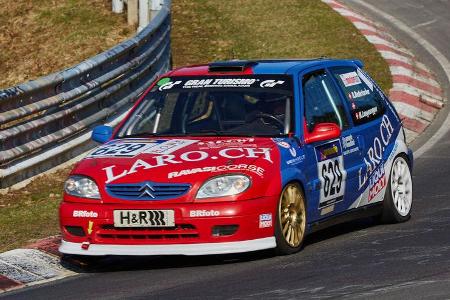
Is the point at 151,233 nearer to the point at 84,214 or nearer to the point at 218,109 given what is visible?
the point at 84,214

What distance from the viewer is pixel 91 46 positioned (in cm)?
1931

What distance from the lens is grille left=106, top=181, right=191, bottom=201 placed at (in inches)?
355

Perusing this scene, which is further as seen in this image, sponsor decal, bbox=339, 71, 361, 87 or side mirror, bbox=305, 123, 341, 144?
sponsor decal, bbox=339, 71, 361, 87

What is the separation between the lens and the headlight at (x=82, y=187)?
30.4ft

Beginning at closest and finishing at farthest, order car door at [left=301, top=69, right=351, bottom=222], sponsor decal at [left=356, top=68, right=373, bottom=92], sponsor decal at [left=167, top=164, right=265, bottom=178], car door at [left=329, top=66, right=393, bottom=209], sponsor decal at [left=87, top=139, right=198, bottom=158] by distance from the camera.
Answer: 1. sponsor decal at [left=167, top=164, right=265, bottom=178]
2. sponsor decal at [left=87, top=139, right=198, bottom=158]
3. car door at [left=301, top=69, right=351, bottom=222]
4. car door at [left=329, top=66, right=393, bottom=209]
5. sponsor decal at [left=356, top=68, right=373, bottom=92]

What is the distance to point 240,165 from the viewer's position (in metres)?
9.14

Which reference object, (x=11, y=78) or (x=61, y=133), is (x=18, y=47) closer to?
(x=11, y=78)

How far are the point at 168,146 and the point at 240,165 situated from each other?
0.73 metres

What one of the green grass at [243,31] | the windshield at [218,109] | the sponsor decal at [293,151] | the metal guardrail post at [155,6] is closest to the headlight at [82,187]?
the windshield at [218,109]

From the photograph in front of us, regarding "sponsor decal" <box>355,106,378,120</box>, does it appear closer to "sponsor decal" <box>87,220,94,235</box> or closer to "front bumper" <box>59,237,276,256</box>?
"front bumper" <box>59,237,276,256</box>

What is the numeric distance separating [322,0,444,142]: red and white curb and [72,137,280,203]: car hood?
6495mm

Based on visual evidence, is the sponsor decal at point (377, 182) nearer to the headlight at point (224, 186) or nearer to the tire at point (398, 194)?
the tire at point (398, 194)

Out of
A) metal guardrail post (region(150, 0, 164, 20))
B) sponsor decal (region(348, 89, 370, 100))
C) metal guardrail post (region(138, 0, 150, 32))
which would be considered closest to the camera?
sponsor decal (region(348, 89, 370, 100))

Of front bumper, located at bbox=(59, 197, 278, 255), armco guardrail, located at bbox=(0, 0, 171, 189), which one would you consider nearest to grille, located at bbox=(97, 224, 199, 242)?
front bumper, located at bbox=(59, 197, 278, 255)
